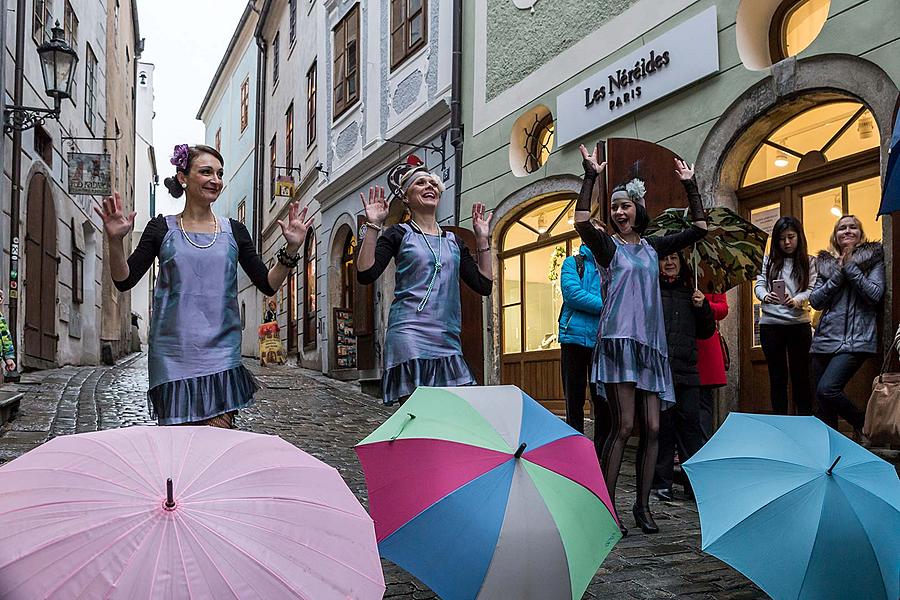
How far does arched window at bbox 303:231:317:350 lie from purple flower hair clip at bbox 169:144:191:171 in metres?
16.9

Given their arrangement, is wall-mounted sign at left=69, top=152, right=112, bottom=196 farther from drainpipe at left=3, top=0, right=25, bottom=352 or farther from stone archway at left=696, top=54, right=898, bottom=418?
stone archway at left=696, top=54, right=898, bottom=418

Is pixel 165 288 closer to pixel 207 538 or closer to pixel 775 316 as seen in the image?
pixel 207 538

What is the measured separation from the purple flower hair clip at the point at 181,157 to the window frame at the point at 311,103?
17.4 metres

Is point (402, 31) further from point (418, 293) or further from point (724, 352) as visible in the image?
point (418, 293)

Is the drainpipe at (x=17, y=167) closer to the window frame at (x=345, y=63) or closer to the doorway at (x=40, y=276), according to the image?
the doorway at (x=40, y=276)

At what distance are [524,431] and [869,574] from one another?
1226 mm

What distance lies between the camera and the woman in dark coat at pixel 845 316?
20.3ft

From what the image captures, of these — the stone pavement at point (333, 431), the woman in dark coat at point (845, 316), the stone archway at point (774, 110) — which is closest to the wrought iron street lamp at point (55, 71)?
the stone pavement at point (333, 431)

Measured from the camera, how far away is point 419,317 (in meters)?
4.23

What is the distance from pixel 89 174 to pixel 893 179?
13.3 m

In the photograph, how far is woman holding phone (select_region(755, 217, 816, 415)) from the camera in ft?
21.6

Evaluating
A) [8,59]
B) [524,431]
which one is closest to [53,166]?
[8,59]

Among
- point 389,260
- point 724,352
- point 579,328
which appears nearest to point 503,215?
point 724,352

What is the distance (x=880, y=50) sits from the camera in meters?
6.78
